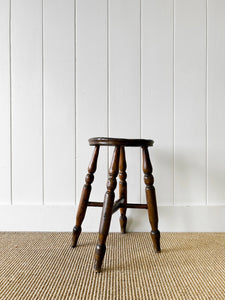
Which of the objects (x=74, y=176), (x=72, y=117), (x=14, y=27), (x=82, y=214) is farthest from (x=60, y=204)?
(x=14, y=27)

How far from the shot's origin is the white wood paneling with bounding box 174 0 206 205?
1.24 meters

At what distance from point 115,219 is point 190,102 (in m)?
0.66

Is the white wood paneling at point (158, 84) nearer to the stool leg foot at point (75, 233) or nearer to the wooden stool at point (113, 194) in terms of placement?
the wooden stool at point (113, 194)

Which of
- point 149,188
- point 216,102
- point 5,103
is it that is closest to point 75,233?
point 149,188

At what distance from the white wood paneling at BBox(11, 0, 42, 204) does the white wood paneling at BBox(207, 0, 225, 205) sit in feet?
2.65

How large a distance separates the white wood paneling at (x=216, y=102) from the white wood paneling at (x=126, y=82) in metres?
0.34

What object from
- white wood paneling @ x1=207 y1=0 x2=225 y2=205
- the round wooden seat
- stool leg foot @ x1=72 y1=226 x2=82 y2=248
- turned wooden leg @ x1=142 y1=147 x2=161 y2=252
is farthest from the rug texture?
the round wooden seat

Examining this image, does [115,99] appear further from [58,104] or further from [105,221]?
[105,221]

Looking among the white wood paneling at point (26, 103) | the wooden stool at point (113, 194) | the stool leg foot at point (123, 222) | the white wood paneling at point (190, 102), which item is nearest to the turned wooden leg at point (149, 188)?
the wooden stool at point (113, 194)

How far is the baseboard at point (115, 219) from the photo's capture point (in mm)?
1239

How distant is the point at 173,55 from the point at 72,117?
22.1 inches

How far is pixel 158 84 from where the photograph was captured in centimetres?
125

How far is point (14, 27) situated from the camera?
1253mm

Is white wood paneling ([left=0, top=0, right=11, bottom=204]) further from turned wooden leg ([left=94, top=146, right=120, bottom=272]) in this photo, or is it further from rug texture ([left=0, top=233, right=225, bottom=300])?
turned wooden leg ([left=94, top=146, right=120, bottom=272])
